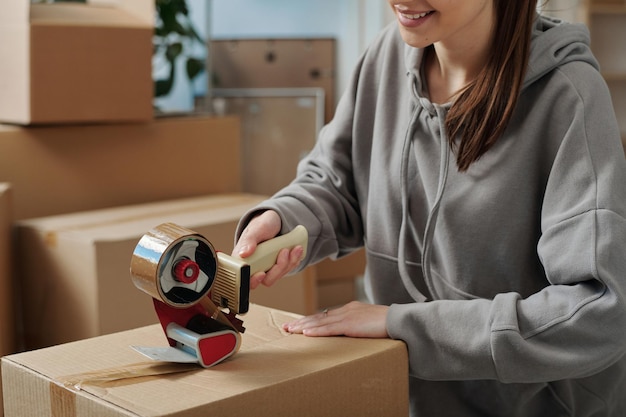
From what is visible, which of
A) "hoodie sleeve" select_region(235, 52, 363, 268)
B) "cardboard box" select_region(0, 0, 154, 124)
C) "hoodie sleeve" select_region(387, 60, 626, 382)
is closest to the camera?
"hoodie sleeve" select_region(387, 60, 626, 382)

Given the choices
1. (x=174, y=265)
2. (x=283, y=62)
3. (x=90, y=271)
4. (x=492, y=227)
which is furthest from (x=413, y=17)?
(x=283, y=62)

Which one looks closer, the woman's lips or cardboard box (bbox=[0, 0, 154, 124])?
the woman's lips

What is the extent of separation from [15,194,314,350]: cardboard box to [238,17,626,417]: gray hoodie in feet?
1.76

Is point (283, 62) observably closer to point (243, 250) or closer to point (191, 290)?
point (243, 250)

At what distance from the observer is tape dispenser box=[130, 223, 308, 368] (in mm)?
775

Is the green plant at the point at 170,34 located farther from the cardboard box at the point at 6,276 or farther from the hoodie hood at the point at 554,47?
the hoodie hood at the point at 554,47

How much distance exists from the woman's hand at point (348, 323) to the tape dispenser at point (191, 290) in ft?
0.26

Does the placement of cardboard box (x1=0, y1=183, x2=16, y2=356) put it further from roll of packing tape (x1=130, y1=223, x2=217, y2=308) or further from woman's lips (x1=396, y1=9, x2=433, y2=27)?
woman's lips (x1=396, y1=9, x2=433, y2=27)

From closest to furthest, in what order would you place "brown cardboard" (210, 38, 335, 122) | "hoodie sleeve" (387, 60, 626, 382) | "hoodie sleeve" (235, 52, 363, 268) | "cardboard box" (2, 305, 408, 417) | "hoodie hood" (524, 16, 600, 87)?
"cardboard box" (2, 305, 408, 417)
"hoodie sleeve" (387, 60, 626, 382)
"hoodie hood" (524, 16, 600, 87)
"hoodie sleeve" (235, 52, 363, 268)
"brown cardboard" (210, 38, 335, 122)

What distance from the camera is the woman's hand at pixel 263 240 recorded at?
90 cm

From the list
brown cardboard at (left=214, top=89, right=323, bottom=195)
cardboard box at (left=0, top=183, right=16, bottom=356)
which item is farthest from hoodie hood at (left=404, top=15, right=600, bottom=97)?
brown cardboard at (left=214, top=89, right=323, bottom=195)

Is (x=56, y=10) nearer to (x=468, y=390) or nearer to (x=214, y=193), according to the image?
(x=214, y=193)

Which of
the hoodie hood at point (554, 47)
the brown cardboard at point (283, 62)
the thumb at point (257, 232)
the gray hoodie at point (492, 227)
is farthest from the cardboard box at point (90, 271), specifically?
the brown cardboard at point (283, 62)

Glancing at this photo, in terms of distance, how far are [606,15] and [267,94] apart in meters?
1.80
